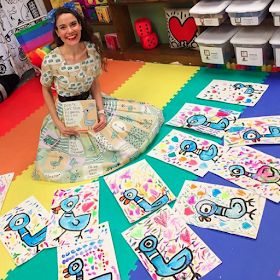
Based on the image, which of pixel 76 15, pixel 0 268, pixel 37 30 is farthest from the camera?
pixel 37 30

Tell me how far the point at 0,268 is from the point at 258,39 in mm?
1703

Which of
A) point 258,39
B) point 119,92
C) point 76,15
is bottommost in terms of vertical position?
point 119,92

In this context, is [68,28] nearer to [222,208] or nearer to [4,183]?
[4,183]

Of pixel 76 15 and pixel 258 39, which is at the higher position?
pixel 76 15

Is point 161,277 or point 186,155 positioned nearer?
point 161,277

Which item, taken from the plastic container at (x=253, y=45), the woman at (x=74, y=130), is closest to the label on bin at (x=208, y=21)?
the plastic container at (x=253, y=45)

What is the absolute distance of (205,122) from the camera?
1.81m

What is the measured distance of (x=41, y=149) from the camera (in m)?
1.83

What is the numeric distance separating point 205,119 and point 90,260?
943 mm

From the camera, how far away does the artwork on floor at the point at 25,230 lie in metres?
1.41

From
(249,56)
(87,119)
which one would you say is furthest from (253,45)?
(87,119)

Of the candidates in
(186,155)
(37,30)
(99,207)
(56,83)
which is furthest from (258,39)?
(37,30)

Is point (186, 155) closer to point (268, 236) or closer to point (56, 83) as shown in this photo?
point (268, 236)

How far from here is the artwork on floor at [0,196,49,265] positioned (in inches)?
55.6
